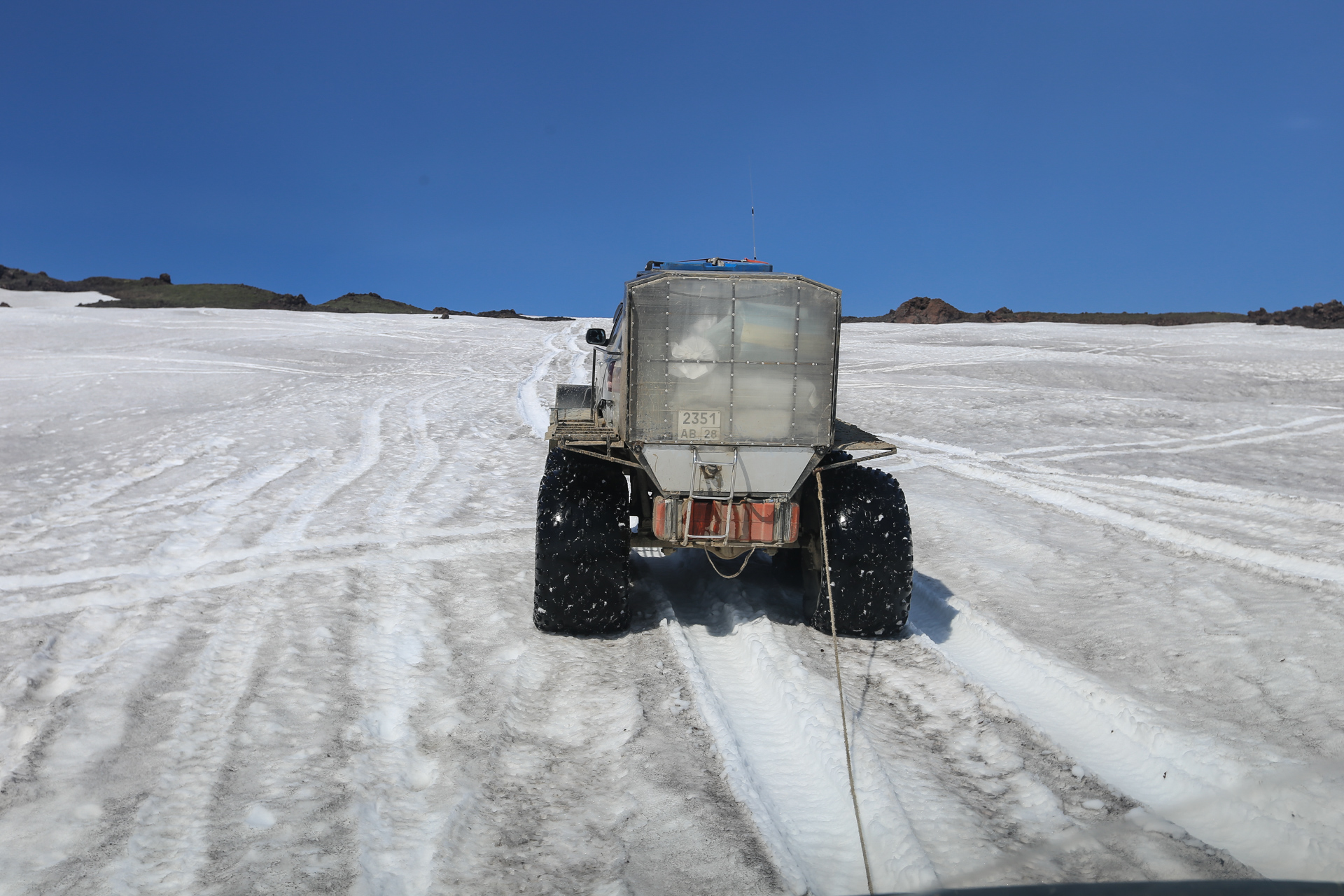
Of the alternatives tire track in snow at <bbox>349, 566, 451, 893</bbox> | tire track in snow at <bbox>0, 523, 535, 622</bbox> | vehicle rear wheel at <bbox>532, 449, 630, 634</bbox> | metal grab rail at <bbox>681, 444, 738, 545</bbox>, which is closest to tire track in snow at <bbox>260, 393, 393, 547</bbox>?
tire track in snow at <bbox>0, 523, 535, 622</bbox>

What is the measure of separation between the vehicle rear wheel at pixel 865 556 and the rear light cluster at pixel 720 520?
41cm

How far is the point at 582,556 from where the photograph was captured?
4906 millimetres

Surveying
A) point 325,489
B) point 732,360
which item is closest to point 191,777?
point 732,360

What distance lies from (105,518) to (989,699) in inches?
325

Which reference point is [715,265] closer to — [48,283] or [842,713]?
[842,713]

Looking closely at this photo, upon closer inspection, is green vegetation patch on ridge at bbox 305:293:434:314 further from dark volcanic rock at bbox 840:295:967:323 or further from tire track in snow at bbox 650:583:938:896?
tire track in snow at bbox 650:583:938:896

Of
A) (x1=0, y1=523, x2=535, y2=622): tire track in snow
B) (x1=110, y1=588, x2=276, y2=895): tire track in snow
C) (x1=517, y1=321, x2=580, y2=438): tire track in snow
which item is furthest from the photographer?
(x1=517, y1=321, x2=580, y2=438): tire track in snow

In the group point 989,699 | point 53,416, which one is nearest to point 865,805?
point 989,699

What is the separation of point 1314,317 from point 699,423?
50.5m

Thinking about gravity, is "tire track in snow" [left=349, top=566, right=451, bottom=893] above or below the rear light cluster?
below

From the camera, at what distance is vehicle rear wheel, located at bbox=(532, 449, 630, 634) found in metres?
4.89

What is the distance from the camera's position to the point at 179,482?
30.5 feet

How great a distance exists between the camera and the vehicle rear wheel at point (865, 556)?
193 inches

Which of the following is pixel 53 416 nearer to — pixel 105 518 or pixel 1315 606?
pixel 105 518
